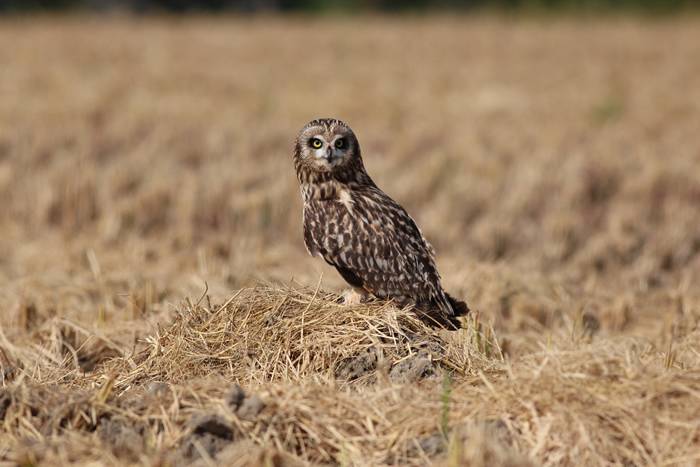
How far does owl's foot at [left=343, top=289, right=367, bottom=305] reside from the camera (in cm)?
490

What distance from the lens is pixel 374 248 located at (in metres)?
4.82

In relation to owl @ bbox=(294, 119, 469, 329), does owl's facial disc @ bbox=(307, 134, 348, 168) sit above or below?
above

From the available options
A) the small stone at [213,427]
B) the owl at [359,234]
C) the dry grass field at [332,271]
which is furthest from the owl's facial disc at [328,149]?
the small stone at [213,427]

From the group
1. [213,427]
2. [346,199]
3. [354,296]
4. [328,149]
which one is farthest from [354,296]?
[213,427]

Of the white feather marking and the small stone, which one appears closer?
the small stone

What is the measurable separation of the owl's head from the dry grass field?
1.98 feet

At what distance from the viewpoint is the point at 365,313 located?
459 cm

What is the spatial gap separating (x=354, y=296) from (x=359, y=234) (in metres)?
0.34

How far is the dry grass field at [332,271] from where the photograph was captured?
3.62 m

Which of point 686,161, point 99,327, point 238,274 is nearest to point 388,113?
point 686,161

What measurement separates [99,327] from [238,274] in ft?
4.61

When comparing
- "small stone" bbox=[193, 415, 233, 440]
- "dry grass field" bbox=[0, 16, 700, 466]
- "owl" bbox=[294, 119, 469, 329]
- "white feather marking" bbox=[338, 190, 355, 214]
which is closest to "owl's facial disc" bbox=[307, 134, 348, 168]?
"owl" bbox=[294, 119, 469, 329]

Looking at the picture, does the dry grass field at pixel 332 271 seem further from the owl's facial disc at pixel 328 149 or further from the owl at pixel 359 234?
the owl's facial disc at pixel 328 149

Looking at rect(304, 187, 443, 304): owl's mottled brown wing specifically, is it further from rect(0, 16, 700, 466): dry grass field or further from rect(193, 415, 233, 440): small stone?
rect(193, 415, 233, 440): small stone
